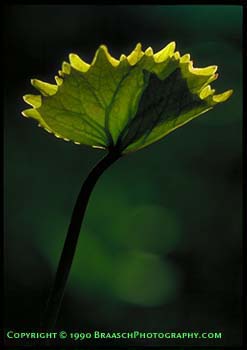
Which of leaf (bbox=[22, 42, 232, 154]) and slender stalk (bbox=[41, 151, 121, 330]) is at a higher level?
leaf (bbox=[22, 42, 232, 154])

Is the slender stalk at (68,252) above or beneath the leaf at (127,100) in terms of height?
beneath

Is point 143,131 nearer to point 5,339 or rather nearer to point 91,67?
point 91,67

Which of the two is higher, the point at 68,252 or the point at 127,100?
the point at 127,100

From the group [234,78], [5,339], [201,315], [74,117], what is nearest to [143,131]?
[74,117]
